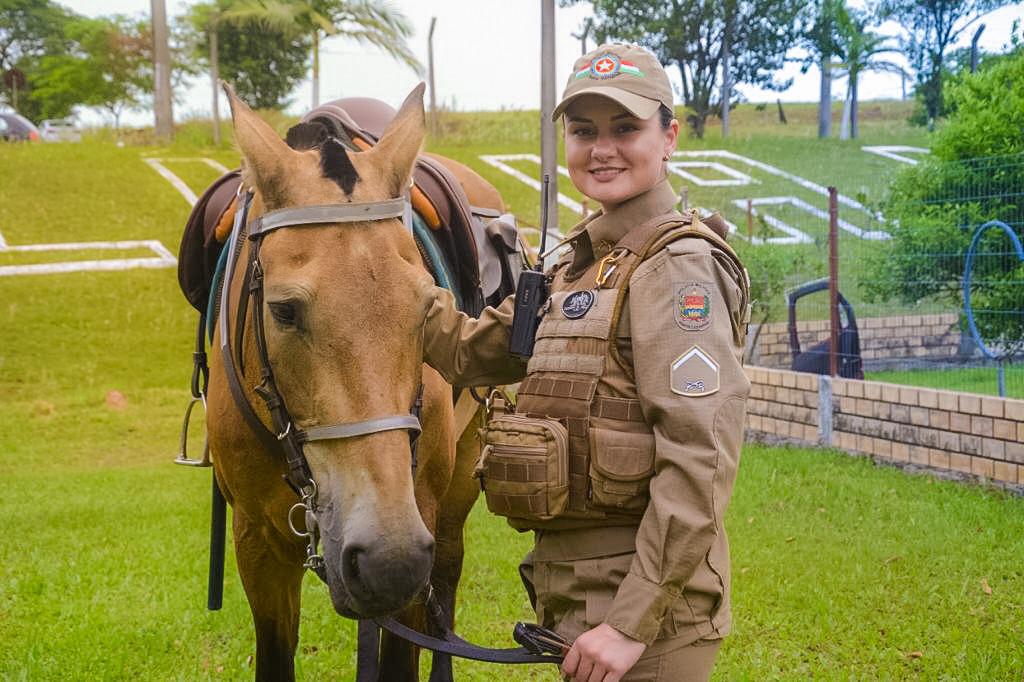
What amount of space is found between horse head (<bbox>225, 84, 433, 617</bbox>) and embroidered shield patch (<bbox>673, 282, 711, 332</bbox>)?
1.88 feet

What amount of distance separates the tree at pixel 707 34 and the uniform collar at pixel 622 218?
2541 centimetres

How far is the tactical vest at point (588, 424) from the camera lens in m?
1.87

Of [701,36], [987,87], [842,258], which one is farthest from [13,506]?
[701,36]

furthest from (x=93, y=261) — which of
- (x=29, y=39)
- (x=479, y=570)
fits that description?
(x=29, y=39)

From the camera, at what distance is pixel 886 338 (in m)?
9.44

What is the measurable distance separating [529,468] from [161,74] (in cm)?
2337

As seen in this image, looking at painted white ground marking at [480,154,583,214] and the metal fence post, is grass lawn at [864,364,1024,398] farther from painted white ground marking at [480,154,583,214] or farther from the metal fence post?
painted white ground marking at [480,154,583,214]

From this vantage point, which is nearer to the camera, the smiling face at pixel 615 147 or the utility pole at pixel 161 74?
the smiling face at pixel 615 147

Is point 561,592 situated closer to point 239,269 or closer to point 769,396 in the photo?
point 239,269

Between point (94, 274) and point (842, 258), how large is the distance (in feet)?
34.4

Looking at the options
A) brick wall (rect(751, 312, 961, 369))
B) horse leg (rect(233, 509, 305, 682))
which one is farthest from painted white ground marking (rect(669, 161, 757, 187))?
horse leg (rect(233, 509, 305, 682))

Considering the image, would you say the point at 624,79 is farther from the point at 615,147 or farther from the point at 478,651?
the point at 478,651

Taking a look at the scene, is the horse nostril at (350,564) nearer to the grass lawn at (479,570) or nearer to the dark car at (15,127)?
the grass lawn at (479,570)

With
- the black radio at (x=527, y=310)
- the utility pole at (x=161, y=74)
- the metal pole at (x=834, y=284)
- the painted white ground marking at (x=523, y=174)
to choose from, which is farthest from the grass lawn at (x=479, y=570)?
the utility pole at (x=161, y=74)
